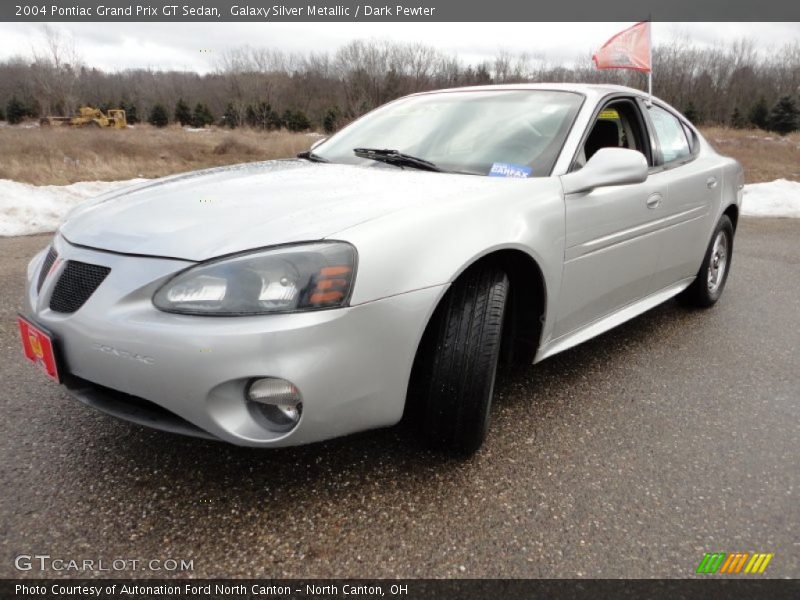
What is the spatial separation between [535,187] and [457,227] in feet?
1.68

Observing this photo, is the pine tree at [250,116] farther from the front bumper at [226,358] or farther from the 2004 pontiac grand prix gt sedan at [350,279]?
the front bumper at [226,358]

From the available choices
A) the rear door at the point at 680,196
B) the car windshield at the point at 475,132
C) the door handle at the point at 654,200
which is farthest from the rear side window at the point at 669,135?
the car windshield at the point at 475,132

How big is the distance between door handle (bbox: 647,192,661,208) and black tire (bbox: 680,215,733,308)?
99cm

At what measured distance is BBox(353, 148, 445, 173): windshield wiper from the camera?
248cm

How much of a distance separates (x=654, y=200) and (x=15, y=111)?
50762 mm

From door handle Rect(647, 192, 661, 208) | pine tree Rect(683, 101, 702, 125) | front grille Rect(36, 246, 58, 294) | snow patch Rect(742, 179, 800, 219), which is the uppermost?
front grille Rect(36, 246, 58, 294)

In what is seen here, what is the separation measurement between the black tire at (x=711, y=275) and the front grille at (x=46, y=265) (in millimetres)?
3568

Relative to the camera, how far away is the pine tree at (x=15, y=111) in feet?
138

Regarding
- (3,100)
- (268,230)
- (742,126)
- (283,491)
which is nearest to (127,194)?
(268,230)

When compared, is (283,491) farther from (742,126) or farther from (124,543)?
(742,126)

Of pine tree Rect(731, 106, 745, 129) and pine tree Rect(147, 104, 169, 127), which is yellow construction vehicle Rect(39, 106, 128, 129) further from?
pine tree Rect(731, 106, 745, 129)

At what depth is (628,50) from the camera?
604 centimetres

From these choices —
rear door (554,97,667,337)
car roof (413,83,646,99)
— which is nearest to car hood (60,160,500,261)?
rear door (554,97,667,337)

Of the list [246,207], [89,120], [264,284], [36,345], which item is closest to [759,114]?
[89,120]
